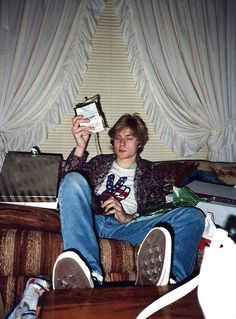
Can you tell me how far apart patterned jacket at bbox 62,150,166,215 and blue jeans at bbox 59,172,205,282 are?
424mm

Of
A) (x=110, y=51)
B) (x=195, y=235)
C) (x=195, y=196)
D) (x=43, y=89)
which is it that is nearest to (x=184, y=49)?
(x=110, y=51)

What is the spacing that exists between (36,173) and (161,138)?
4.05ft

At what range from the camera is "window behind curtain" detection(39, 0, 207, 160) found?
9.02ft

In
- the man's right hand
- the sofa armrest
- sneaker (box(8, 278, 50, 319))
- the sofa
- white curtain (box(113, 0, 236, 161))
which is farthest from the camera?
white curtain (box(113, 0, 236, 161))

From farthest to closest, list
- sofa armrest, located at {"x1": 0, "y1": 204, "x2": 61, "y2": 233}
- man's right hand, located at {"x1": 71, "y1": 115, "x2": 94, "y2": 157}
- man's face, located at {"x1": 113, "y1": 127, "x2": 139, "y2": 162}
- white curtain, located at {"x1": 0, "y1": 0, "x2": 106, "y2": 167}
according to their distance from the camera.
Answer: white curtain, located at {"x1": 0, "y1": 0, "x2": 106, "y2": 167} → man's face, located at {"x1": 113, "y1": 127, "x2": 139, "y2": 162} → man's right hand, located at {"x1": 71, "y1": 115, "x2": 94, "y2": 157} → sofa armrest, located at {"x1": 0, "y1": 204, "x2": 61, "y2": 233}

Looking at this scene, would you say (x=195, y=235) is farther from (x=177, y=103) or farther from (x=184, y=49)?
(x=184, y=49)

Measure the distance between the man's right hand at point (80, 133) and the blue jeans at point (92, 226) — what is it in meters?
0.52

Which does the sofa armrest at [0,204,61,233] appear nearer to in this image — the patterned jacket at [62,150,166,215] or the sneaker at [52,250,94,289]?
the patterned jacket at [62,150,166,215]

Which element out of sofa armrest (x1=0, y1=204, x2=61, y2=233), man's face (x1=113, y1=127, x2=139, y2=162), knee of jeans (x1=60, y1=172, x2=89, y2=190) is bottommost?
sofa armrest (x1=0, y1=204, x2=61, y2=233)

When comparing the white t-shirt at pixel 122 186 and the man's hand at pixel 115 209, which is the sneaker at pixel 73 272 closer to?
the man's hand at pixel 115 209

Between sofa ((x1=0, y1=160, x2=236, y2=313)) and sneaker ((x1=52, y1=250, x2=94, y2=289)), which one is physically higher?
sneaker ((x1=52, y1=250, x2=94, y2=289))

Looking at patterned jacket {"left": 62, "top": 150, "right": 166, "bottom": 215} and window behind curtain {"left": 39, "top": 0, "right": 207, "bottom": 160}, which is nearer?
patterned jacket {"left": 62, "top": 150, "right": 166, "bottom": 215}

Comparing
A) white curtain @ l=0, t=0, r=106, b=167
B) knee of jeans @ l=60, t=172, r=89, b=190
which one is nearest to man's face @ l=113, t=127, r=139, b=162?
knee of jeans @ l=60, t=172, r=89, b=190

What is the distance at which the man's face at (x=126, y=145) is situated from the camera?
1.95 m
